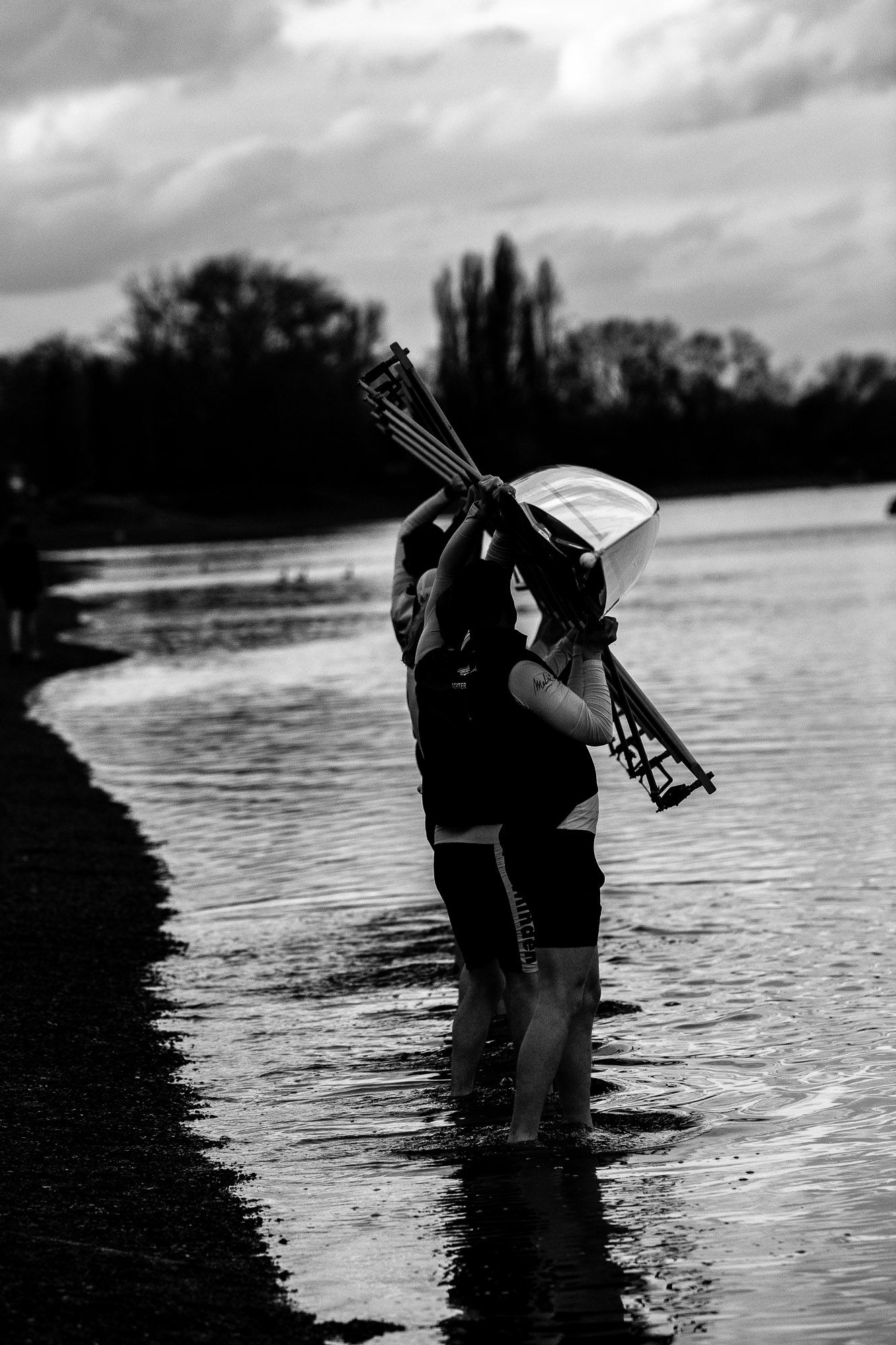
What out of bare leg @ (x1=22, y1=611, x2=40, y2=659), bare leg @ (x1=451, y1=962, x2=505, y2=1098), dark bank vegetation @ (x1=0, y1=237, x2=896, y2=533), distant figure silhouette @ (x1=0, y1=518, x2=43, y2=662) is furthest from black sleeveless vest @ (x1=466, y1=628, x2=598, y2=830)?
dark bank vegetation @ (x1=0, y1=237, x2=896, y2=533)

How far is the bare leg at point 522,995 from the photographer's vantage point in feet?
19.2

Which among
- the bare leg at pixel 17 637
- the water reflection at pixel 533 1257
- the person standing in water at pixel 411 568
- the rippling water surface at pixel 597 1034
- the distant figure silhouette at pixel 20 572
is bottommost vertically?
the rippling water surface at pixel 597 1034

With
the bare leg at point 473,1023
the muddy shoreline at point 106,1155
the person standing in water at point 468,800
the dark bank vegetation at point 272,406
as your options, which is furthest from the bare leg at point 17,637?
the dark bank vegetation at point 272,406

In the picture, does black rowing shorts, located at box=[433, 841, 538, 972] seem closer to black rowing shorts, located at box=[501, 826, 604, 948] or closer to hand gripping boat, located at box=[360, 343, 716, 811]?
black rowing shorts, located at box=[501, 826, 604, 948]

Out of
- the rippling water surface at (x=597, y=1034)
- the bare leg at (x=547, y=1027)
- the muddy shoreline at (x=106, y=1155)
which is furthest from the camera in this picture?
the bare leg at (x=547, y=1027)

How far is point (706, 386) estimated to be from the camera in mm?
124250

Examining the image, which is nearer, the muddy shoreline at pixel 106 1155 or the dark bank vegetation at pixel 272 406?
the muddy shoreline at pixel 106 1155

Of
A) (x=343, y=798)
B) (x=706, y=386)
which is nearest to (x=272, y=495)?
(x=706, y=386)

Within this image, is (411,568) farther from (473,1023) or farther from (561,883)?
(561,883)

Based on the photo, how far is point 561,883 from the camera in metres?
5.27

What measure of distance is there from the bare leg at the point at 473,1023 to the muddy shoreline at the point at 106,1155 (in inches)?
34.8

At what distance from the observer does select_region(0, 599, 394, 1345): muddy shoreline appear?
4.57 meters

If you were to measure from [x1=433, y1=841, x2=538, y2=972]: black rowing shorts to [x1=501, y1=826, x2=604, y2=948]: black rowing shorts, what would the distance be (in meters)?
0.37

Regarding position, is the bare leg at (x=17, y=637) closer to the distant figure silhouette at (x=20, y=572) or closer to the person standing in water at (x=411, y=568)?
the distant figure silhouette at (x=20, y=572)
